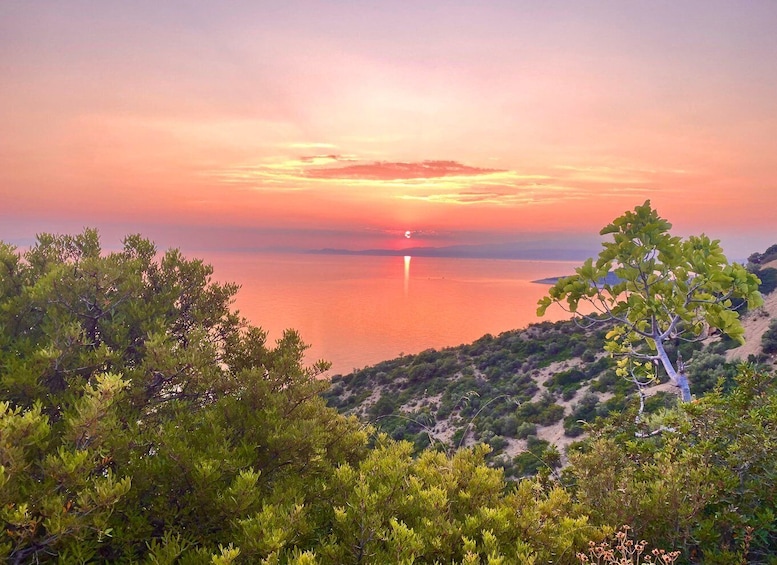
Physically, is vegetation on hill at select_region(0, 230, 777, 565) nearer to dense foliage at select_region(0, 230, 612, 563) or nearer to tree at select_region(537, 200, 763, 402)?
dense foliage at select_region(0, 230, 612, 563)

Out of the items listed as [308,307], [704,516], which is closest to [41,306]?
[704,516]

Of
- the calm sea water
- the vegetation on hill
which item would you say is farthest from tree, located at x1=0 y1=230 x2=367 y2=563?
the calm sea water

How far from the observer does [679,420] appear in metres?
6.46

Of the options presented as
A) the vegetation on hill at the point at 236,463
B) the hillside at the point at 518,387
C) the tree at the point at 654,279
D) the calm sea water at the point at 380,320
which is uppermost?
the tree at the point at 654,279

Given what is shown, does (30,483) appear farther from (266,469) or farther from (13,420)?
(266,469)

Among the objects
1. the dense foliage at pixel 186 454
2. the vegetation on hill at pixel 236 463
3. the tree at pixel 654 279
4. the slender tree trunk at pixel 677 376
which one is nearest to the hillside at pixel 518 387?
the slender tree trunk at pixel 677 376

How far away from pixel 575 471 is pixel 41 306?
793 cm

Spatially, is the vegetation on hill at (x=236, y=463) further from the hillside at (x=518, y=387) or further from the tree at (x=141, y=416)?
the hillside at (x=518, y=387)

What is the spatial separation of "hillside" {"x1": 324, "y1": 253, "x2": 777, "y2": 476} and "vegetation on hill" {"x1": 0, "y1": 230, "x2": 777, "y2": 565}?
11.6 meters

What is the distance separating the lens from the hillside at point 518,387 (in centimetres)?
2528

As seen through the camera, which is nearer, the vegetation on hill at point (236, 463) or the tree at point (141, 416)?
the tree at point (141, 416)

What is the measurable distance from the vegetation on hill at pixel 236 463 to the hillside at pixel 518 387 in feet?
38.0

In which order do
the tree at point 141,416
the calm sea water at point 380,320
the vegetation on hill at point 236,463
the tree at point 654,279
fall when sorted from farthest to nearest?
the calm sea water at point 380,320 < the tree at point 654,279 < the vegetation on hill at point 236,463 < the tree at point 141,416

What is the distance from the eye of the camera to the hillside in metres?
25.3
